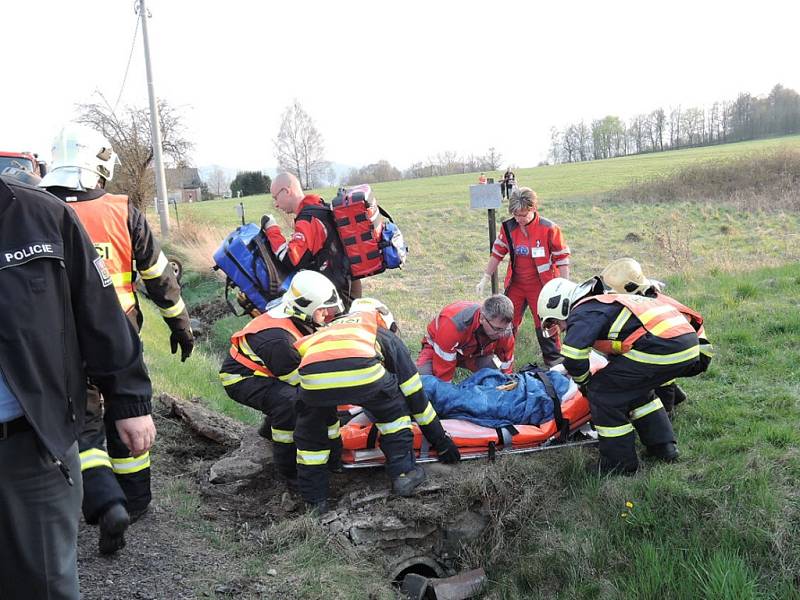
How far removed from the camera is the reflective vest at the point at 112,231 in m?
3.40

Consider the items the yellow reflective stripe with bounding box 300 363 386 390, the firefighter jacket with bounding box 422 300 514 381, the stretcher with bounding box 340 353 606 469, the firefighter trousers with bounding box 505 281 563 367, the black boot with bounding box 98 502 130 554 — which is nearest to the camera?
the black boot with bounding box 98 502 130 554

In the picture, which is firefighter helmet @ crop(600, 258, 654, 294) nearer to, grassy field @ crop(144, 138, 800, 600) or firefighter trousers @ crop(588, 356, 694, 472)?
firefighter trousers @ crop(588, 356, 694, 472)

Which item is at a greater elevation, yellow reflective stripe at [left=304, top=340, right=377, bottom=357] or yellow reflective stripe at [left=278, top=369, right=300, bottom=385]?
yellow reflective stripe at [left=304, top=340, right=377, bottom=357]

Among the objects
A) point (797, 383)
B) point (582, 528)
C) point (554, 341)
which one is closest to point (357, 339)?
point (582, 528)

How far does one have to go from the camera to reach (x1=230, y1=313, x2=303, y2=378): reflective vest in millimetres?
4254

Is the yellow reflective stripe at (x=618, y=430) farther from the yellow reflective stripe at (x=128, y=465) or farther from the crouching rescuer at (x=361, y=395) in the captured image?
the yellow reflective stripe at (x=128, y=465)

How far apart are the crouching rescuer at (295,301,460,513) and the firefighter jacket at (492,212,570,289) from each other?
7.68 feet

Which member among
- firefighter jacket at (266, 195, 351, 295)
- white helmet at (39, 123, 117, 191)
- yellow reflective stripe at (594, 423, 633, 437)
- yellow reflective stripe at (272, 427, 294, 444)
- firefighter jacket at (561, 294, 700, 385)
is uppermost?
white helmet at (39, 123, 117, 191)

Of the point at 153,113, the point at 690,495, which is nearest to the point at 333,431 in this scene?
the point at 690,495

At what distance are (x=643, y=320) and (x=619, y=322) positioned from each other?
138 millimetres

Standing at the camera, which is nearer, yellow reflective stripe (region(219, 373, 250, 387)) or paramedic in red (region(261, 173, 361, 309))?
yellow reflective stripe (region(219, 373, 250, 387))

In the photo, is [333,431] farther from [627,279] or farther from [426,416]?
[627,279]

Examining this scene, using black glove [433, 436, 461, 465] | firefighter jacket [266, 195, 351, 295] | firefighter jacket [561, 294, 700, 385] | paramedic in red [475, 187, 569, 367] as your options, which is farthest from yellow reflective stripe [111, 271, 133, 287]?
paramedic in red [475, 187, 569, 367]

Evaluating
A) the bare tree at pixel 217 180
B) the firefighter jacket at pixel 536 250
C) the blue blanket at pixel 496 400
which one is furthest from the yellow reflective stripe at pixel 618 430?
the bare tree at pixel 217 180
